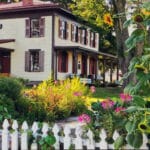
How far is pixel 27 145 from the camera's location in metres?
5.74

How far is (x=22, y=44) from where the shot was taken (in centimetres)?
3195

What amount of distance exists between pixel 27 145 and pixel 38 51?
2579cm

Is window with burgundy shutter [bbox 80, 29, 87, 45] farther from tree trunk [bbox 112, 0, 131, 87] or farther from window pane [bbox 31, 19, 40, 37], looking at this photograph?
tree trunk [bbox 112, 0, 131, 87]

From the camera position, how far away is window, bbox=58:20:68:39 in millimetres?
31719

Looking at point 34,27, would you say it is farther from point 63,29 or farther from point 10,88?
point 10,88

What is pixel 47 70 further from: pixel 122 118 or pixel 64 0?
pixel 122 118

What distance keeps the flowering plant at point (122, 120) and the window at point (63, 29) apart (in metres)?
25.9

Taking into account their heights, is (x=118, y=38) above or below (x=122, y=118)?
above

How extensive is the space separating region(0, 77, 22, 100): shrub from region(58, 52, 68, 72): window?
22.3m

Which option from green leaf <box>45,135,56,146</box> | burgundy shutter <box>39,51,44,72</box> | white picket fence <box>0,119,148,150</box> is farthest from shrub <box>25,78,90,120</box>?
burgundy shutter <box>39,51,44,72</box>

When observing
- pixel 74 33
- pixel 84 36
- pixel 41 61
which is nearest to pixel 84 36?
pixel 84 36

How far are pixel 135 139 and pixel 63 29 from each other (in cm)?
2847

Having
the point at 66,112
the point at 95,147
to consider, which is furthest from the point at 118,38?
the point at 95,147

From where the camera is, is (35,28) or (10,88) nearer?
(10,88)
